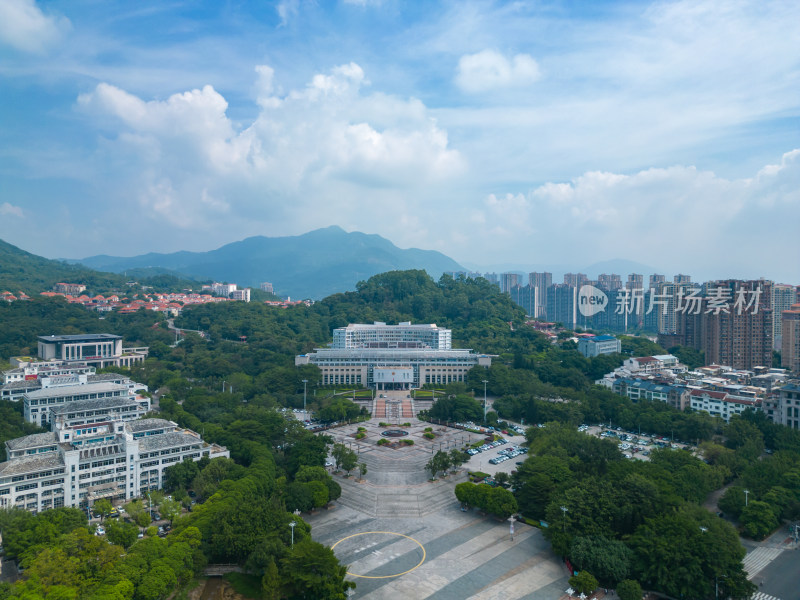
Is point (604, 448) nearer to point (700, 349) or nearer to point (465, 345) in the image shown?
point (465, 345)

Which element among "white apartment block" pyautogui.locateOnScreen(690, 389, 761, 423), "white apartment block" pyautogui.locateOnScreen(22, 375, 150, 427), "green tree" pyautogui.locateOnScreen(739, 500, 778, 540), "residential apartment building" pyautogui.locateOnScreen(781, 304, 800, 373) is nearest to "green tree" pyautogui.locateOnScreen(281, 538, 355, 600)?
"green tree" pyautogui.locateOnScreen(739, 500, 778, 540)

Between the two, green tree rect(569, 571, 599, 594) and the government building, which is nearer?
green tree rect(569, 571, 599, 594)

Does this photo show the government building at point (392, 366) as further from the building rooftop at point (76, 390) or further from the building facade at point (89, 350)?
the building facade at point (89, 350)

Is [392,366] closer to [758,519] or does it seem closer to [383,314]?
[383,314]

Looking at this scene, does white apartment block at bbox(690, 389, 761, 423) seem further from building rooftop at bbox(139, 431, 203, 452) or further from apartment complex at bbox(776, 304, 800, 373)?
building rooftop at bbox(139, 431, 203, 452)

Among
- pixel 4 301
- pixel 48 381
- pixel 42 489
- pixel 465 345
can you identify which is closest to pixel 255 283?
pixel 4 301

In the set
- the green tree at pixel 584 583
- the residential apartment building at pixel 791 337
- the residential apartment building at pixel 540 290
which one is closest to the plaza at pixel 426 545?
the green tree at pixel 584 583
